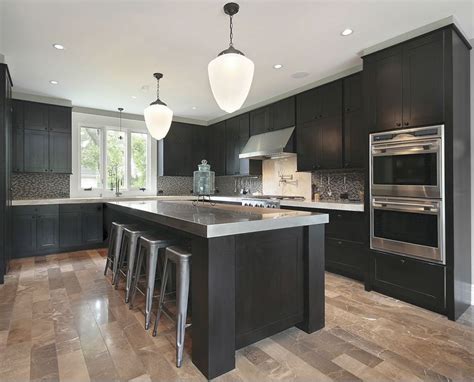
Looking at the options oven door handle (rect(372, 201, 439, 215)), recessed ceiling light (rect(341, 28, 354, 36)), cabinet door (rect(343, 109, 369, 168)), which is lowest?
oven door handle (rect(372, 201, 439, 215))

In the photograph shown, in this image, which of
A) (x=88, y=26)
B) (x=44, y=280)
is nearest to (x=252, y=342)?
(x=44, y=280)

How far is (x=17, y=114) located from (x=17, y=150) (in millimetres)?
619

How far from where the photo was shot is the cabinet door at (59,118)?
201 inches

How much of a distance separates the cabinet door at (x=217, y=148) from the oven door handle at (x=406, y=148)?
149 inches

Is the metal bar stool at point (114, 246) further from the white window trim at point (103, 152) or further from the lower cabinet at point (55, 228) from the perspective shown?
the white window trim at point (103, 152)

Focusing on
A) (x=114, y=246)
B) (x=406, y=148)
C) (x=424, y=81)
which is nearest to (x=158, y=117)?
(x=114, y=246)

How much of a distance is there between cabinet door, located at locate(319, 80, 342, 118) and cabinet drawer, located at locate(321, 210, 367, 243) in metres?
1.44

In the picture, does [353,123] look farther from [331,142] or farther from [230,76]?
[230,76]

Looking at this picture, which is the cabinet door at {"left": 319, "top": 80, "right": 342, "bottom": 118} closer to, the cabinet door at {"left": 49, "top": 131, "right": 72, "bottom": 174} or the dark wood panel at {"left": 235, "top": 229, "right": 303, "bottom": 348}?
the dark wood panel at {"left": 235, "top": 229, "right": 303, "bottom": 348}

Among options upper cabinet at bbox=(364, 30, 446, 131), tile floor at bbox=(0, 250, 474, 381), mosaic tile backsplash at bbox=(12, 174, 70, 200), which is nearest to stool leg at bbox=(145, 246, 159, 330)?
tile floor at bbox=(0, 250, 474, 381)

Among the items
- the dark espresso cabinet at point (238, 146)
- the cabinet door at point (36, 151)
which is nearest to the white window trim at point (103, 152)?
the cabinet door at point (36, 151)

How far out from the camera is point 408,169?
2828 millimetres

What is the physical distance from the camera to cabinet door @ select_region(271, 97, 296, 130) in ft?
15.4

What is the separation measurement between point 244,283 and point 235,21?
7.71 ft
